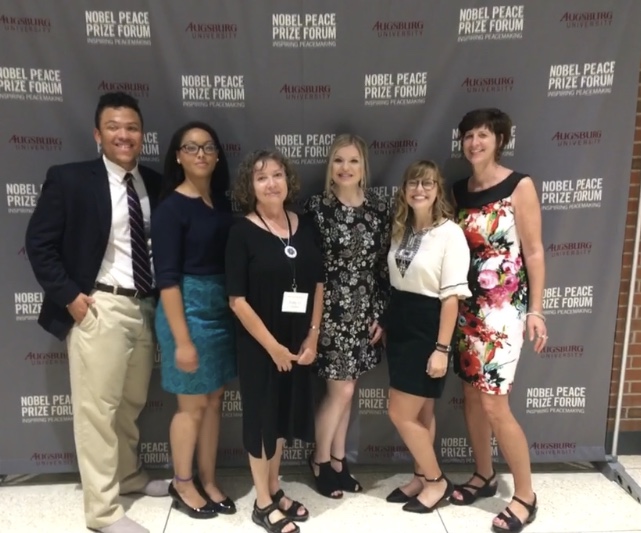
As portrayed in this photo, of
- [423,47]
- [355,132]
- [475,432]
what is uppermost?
[423,47]

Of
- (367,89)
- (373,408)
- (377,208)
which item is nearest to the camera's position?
(377,208)

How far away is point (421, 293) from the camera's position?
2.32 metres

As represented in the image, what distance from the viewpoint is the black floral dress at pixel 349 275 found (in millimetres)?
2393

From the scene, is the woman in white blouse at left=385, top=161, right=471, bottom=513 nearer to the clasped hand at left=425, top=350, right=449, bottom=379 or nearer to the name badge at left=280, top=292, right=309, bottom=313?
the clasped hand at left=425, top=350, right=449, bottom=379

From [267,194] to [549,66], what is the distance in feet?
4.86

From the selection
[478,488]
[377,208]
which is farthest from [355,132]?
[478,488]

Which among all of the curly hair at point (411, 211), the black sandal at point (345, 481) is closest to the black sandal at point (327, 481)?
the black sandal at point (345, 481)

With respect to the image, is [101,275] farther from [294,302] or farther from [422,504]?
[422,504]

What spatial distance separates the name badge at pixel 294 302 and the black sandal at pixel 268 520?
87 centimetres

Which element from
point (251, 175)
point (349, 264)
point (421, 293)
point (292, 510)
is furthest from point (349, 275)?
point (292, 510)

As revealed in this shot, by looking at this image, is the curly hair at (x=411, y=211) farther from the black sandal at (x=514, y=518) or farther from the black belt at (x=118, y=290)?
the black sandal at (x=514, y=518)

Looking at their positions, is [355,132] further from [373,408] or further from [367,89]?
[373,408]

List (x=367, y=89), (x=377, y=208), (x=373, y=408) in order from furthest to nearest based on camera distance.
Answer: (x=373, y=408)
(x=367, y=89)
(x=377, y=208)

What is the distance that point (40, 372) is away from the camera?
2.75 m
